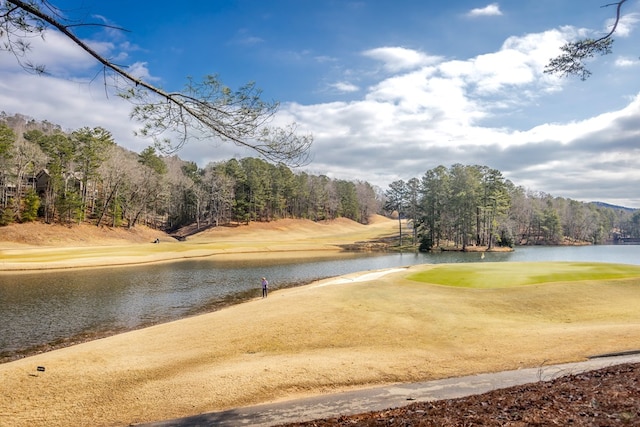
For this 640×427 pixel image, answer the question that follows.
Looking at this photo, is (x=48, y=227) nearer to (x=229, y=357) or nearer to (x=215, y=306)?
(x=215, y=306)

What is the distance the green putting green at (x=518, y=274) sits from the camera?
2392cm

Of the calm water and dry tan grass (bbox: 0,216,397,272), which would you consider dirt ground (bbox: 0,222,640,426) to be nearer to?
the calm water

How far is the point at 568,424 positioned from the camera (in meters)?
5.49

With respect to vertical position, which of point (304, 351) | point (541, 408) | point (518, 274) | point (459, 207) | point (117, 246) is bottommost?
point (304, 351)

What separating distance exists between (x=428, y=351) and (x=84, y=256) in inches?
1868

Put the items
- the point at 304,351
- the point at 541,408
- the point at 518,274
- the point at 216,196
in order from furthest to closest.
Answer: the point at 216,196, the point at 518,274, the point at 304,351, the point at 541,408

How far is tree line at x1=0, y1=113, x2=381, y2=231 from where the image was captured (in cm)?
6694

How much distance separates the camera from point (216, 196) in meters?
97.8

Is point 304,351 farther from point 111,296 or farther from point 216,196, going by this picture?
point 216,196

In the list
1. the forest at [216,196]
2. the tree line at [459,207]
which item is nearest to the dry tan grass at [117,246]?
the forest at [216,196]

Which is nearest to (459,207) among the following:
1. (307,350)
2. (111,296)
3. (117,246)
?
(117,246)

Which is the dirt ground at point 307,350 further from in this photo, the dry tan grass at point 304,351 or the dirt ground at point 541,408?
the dirt ground at point 541,408

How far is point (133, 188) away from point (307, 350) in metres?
80.2

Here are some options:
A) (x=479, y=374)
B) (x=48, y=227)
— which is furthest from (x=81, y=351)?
(x=48, y=227)
